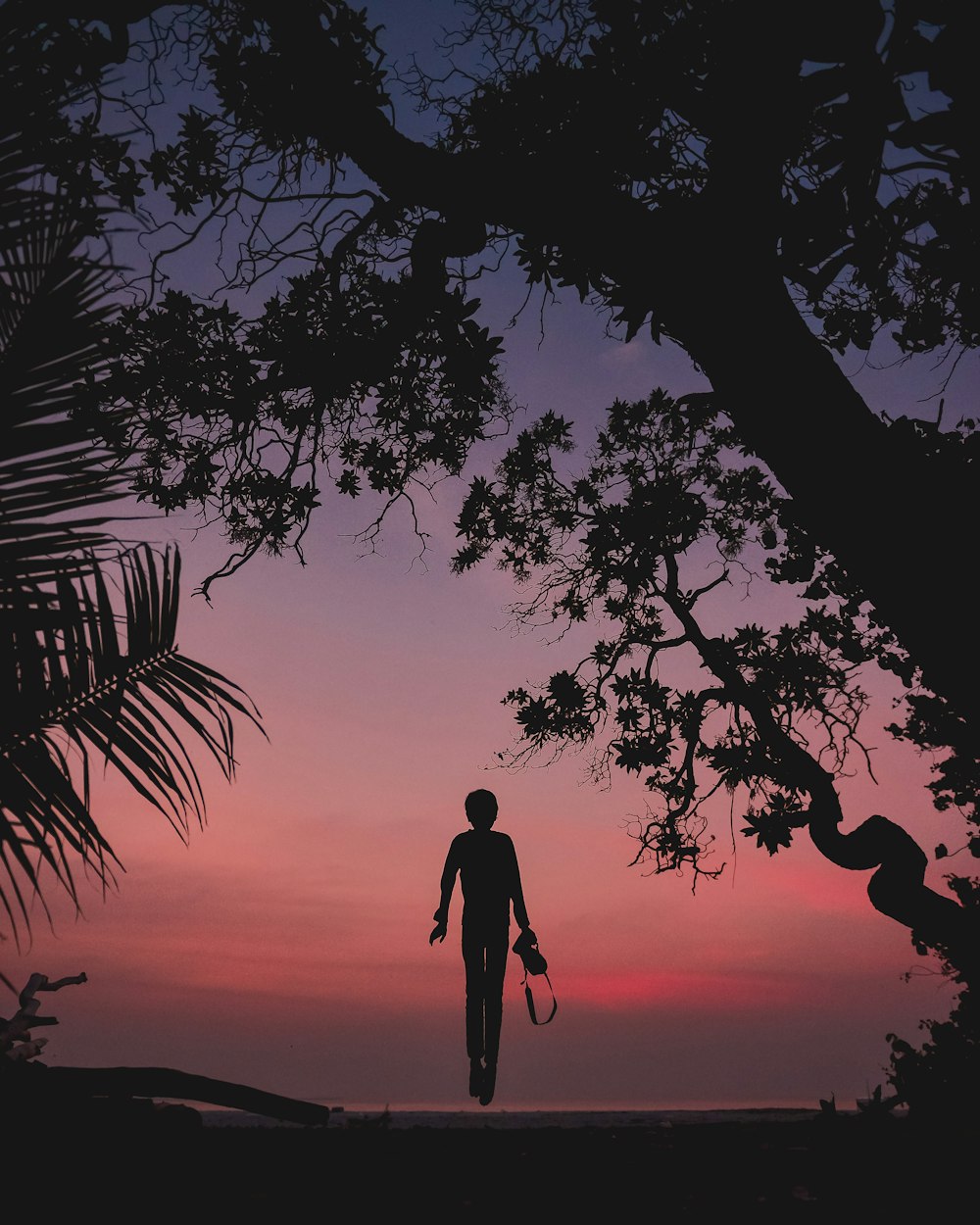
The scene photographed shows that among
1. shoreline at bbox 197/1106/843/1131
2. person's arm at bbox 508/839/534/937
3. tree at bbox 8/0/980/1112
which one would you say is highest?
tree at bbox 8/0/980/1112

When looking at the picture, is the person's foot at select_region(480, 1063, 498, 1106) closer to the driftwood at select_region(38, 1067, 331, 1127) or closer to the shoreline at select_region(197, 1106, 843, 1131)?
the shoreline at select_region(197, 1106, 843, 1131)

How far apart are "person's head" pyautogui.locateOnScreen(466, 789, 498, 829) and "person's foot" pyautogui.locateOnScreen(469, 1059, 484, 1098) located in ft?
6.54

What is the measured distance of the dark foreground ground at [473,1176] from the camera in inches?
132

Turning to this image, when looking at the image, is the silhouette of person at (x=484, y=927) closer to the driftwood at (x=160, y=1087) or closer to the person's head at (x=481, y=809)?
the person's head at (x=481, y=809)

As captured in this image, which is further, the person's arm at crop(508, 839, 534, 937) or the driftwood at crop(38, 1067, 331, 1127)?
the person's arm at crop(508, 839, 534, 937)

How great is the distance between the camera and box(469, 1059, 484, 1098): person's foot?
7676 mm

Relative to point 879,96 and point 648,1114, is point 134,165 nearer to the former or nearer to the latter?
point 879,96

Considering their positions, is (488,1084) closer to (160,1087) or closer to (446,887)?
(446,887)

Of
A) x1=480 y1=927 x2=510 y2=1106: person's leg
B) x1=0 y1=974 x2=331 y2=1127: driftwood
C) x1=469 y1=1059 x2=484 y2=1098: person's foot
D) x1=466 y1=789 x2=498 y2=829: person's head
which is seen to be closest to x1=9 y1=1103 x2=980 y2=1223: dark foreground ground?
x1=0 y1=974 x2=331 y2=1127: driftwood

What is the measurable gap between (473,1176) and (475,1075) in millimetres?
3684

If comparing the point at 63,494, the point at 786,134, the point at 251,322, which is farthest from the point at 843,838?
the point at 251,322

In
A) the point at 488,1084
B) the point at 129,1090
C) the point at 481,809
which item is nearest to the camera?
the point at 129,1090

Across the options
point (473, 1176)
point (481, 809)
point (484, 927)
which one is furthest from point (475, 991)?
point (473, 1176)

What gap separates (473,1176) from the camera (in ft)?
14.0
